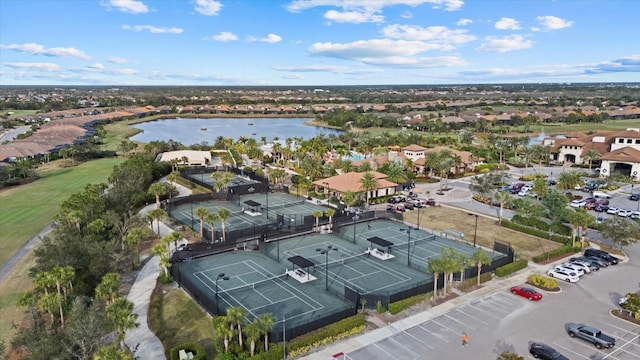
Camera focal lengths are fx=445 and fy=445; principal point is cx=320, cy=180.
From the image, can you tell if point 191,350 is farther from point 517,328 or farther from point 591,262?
point 591,262

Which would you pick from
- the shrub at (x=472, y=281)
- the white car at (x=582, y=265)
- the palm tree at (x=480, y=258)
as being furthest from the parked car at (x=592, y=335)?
the white car at (x=582, y=265)

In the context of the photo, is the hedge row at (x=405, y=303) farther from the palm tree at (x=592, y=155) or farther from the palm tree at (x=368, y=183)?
the palm tree at (x=592, y=155)

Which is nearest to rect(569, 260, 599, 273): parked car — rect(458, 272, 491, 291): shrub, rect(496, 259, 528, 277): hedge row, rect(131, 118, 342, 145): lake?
rect(496, 259, 528, 277): hedge row

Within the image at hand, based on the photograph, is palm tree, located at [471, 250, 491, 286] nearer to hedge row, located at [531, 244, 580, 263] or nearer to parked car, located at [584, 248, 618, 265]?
hedge row, located at [531, 244, 580, 263]

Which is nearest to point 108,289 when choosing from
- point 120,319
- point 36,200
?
point 120,319

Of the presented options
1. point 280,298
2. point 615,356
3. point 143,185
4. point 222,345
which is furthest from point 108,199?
point 615,356
